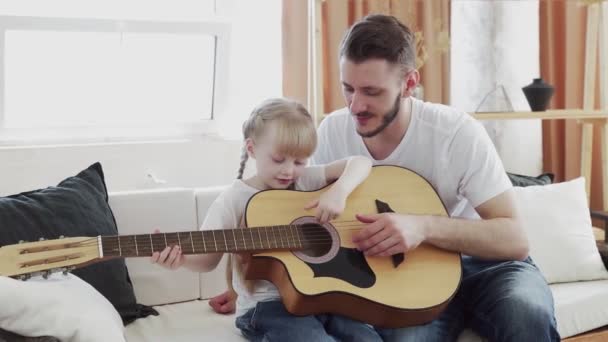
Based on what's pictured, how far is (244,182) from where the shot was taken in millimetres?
2023

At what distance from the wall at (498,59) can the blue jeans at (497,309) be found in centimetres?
162

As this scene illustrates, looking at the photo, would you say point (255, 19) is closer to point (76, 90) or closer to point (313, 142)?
point (76, 90)

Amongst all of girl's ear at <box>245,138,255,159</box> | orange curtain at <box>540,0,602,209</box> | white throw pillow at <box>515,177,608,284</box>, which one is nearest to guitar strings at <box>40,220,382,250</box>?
girl's ear at <box>245,138,255,159</box>

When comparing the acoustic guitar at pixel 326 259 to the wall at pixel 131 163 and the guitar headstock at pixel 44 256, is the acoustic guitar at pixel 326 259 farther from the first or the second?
the wall at pixel 131 163

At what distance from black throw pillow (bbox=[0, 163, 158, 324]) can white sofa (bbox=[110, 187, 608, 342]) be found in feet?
0.24

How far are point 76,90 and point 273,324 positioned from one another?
60.1 inches

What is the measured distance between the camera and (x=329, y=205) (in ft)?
6.28

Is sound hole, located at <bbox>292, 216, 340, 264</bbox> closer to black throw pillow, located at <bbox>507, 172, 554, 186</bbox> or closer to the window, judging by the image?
black throw pillow, located at <bbox>507, 172, 554, 186</bbox>

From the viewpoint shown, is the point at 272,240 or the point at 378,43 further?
the point at 378,43

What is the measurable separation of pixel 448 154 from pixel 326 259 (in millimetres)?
516

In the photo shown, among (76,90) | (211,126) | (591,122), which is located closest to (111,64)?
(76,90)

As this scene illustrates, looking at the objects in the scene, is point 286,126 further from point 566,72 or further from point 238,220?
point 566,72

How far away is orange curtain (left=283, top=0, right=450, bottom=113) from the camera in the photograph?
300 centimetres

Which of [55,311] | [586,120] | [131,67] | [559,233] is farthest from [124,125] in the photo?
[586,120]
